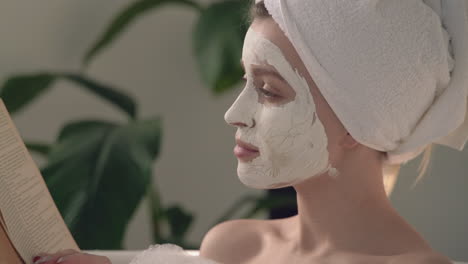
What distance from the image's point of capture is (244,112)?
989 millimetres

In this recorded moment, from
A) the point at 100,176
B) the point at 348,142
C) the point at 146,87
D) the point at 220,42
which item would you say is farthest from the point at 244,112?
the point at 146,87

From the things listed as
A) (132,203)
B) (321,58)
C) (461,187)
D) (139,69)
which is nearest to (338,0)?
(321,58)

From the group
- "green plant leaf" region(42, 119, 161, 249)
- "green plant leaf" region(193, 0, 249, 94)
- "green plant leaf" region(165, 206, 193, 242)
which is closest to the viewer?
"green plant leaf" region(42, 119, 161, 249)

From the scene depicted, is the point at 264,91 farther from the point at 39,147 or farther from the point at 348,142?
the point at 39,147

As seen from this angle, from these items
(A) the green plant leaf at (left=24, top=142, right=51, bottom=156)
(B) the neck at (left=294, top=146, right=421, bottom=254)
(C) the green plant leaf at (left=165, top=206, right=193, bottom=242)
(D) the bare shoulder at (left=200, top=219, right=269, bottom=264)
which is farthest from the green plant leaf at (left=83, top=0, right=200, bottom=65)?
(B) the neck at (left=294, top=146, right=421, bottom=254)

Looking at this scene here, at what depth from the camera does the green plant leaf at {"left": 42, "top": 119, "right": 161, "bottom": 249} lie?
1382 millimetres

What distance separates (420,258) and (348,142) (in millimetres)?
177

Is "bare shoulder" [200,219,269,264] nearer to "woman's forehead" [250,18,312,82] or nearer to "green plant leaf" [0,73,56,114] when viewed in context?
"woman's forehead" [250,18,312,82]

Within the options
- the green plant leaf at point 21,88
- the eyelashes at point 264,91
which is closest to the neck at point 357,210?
the eyelashes at point 264,91

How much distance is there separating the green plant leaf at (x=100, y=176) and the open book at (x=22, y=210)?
0.34m

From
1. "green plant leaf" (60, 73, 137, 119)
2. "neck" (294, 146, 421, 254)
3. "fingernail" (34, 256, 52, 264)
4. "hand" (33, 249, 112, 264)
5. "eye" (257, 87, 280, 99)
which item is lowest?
"neck" (294, 146, 421, 254)

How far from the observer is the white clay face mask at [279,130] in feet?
3.15

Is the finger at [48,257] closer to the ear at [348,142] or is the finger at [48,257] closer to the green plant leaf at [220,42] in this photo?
the ear at [348,142]

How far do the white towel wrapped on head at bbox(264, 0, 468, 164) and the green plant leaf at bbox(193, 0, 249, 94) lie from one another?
0.66 metres
